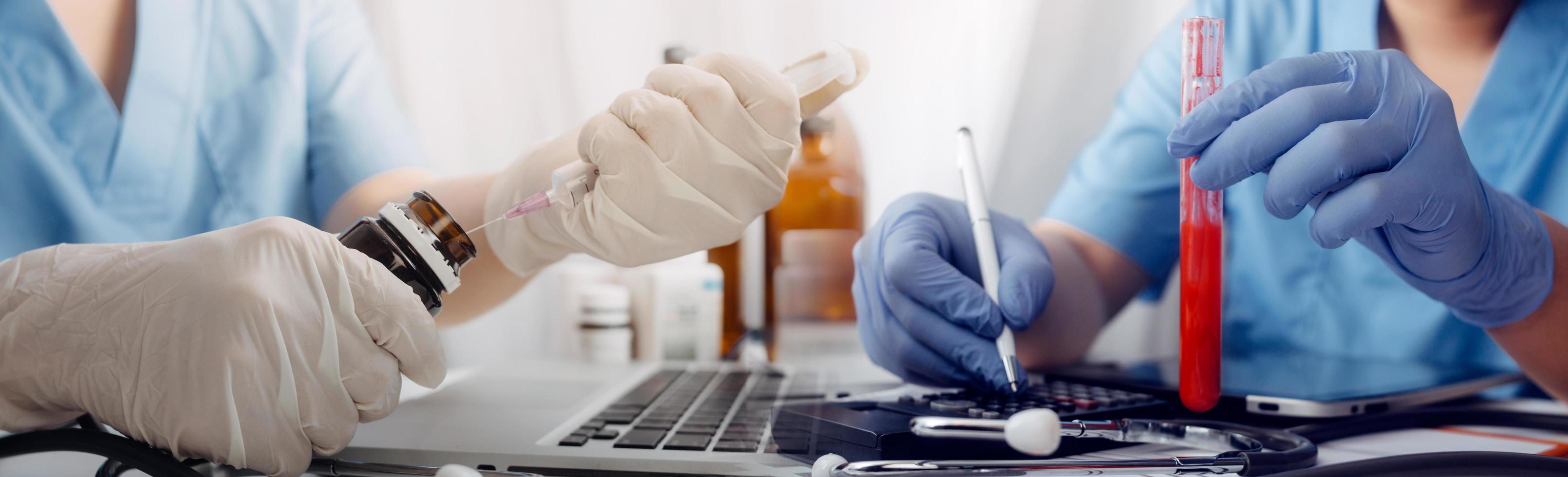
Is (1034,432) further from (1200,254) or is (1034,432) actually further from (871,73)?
(871,73)

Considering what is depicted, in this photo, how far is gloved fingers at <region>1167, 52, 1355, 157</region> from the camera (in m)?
0.43

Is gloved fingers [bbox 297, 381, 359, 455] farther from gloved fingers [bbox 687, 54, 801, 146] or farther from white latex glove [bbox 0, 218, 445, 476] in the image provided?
gloved fingers [bbox 687, 54, 801, 146]

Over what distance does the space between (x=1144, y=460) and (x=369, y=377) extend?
39 centimetres

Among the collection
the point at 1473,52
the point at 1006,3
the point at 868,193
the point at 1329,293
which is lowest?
the point at 1329,293

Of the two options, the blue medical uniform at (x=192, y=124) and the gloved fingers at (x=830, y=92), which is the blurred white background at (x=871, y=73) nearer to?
the blue medical uniform at (x=192, y=124)

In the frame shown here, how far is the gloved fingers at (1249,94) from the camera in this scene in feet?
1.40

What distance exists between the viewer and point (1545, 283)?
55cm

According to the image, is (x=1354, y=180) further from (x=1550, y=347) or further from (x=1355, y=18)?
(x=1355, y=18)

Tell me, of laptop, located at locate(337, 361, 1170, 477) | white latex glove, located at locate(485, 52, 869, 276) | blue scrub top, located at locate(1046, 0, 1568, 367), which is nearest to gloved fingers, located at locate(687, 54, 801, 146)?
white latex glove, located at locate(485, 52, 869, 276)

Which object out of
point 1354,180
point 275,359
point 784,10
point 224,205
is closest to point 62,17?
point 224,205

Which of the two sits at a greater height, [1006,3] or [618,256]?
[1006,3]

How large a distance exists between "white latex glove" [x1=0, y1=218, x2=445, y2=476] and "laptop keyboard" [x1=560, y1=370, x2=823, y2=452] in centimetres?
12

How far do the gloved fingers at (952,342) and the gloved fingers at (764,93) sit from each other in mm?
213

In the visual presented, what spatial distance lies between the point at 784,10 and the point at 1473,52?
781 millimetres
